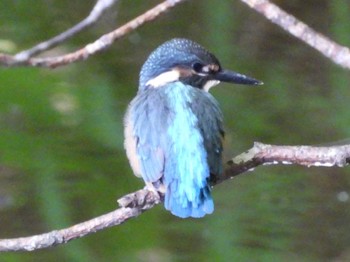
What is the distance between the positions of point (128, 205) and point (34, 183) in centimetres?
87

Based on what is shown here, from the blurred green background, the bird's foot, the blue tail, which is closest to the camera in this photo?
the bird's foot

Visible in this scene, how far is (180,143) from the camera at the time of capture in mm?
1758

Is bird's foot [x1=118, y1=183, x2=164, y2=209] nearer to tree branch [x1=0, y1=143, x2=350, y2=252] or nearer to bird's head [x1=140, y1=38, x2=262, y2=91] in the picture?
tree branch [x1=0, y1=143, x2=350, y2=252]

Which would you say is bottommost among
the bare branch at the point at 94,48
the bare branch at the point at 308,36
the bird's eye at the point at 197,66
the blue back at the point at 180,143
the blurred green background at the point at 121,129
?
the blurred green background at the point at 121,129

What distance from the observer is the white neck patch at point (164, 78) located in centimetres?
192

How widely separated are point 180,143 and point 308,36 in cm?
27

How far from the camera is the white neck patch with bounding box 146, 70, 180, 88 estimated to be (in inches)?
75.4

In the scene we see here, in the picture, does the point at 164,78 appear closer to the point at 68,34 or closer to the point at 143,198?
the point at 68,34

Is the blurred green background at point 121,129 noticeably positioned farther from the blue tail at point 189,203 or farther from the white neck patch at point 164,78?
the blue tail at point 189,203

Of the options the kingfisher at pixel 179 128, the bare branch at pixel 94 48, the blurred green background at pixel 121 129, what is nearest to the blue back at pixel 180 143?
the kingfisher at pixel 179 128

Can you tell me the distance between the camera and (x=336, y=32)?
2518mm

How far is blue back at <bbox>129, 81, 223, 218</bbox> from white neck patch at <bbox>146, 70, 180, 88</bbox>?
0.03m

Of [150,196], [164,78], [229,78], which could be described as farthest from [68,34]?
[150,196]

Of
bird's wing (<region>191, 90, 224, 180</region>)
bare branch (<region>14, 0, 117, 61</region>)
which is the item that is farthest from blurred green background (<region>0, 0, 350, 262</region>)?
bird's wing (<region>191, 90, 224, 180</region>)
